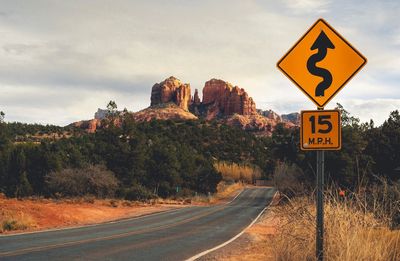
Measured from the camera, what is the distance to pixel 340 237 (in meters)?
6.43

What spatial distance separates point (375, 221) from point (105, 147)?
146ft

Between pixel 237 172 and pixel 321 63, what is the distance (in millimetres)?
83578

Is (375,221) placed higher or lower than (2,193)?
higher

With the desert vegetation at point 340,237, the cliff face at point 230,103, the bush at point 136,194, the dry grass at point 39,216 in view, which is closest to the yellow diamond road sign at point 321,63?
the desert vegetation at point 340,237

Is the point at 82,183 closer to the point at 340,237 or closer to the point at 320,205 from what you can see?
the point at 340,237

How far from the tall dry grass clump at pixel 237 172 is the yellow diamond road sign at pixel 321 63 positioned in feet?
261

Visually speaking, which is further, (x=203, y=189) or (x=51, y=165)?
(x=203, y=189)

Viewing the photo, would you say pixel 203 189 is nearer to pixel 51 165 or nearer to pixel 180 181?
pixel 180 181

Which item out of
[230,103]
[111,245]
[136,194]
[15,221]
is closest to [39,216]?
[15,221]

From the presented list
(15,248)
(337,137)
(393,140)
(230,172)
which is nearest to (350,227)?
(337,137)

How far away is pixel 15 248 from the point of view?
12195mm

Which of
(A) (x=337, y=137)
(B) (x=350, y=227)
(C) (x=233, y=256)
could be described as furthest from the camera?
(C) (x=233, y=256)

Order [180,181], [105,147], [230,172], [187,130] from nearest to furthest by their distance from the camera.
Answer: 1. [105,147]
2. [180,181]
3. [230,172]
4. [187,130]

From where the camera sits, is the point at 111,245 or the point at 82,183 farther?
the point at 82,183
